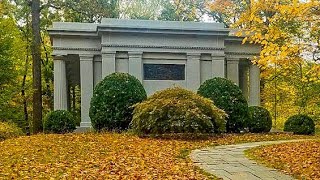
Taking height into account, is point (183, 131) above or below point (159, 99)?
below

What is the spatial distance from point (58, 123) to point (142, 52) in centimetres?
500

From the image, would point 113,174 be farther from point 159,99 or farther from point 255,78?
point 255,78

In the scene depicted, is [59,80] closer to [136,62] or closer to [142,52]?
[136,62]

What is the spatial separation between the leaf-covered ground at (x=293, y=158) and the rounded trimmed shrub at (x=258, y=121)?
5106 mm

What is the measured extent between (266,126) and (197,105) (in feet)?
13.8

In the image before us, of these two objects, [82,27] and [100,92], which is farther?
[82,27]

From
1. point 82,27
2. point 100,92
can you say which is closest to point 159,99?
point 100,92

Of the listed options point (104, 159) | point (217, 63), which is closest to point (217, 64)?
point (217, 63)

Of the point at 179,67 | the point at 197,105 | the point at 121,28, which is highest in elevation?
the point at 121,28

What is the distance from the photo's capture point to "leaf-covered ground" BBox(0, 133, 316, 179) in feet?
20.6

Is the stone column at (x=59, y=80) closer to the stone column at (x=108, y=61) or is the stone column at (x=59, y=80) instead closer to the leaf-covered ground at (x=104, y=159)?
the stone column at (x=108, y=61)

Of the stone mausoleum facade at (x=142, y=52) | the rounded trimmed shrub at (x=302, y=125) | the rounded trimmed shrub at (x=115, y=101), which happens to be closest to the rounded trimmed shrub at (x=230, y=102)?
the rounded trimmed shrub at (x=302, y=125)

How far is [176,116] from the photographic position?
39.3 ft

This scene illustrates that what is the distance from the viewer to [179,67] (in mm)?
18062
